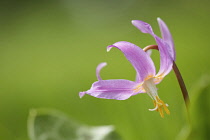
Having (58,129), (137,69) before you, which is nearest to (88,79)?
(58,129)

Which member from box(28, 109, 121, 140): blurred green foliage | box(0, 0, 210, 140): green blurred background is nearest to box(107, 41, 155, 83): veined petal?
box(28, 109, 121, 140): blurred green foliage

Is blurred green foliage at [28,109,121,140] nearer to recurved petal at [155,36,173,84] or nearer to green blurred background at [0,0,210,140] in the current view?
green blurred background at [0,0,210,140]

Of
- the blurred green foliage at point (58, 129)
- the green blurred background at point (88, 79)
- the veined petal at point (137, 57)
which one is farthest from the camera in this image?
the green blurred background at point (88, 79)

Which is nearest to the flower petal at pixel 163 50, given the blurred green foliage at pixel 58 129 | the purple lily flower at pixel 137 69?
the purple lily flower at pixel 137 69

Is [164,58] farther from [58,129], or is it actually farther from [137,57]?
[58,129]

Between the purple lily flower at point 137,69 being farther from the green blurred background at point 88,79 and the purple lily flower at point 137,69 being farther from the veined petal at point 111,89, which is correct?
the green blurred background at point 88,79

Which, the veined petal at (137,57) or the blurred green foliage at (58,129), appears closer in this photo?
the veined petal at (137,57)

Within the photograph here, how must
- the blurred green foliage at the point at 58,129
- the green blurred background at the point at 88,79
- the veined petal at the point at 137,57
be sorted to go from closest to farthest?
the veined petal at the point at 137,57 < the blurred green foliage at the point at 58,129 < the green blurred background at the point at 88,79
